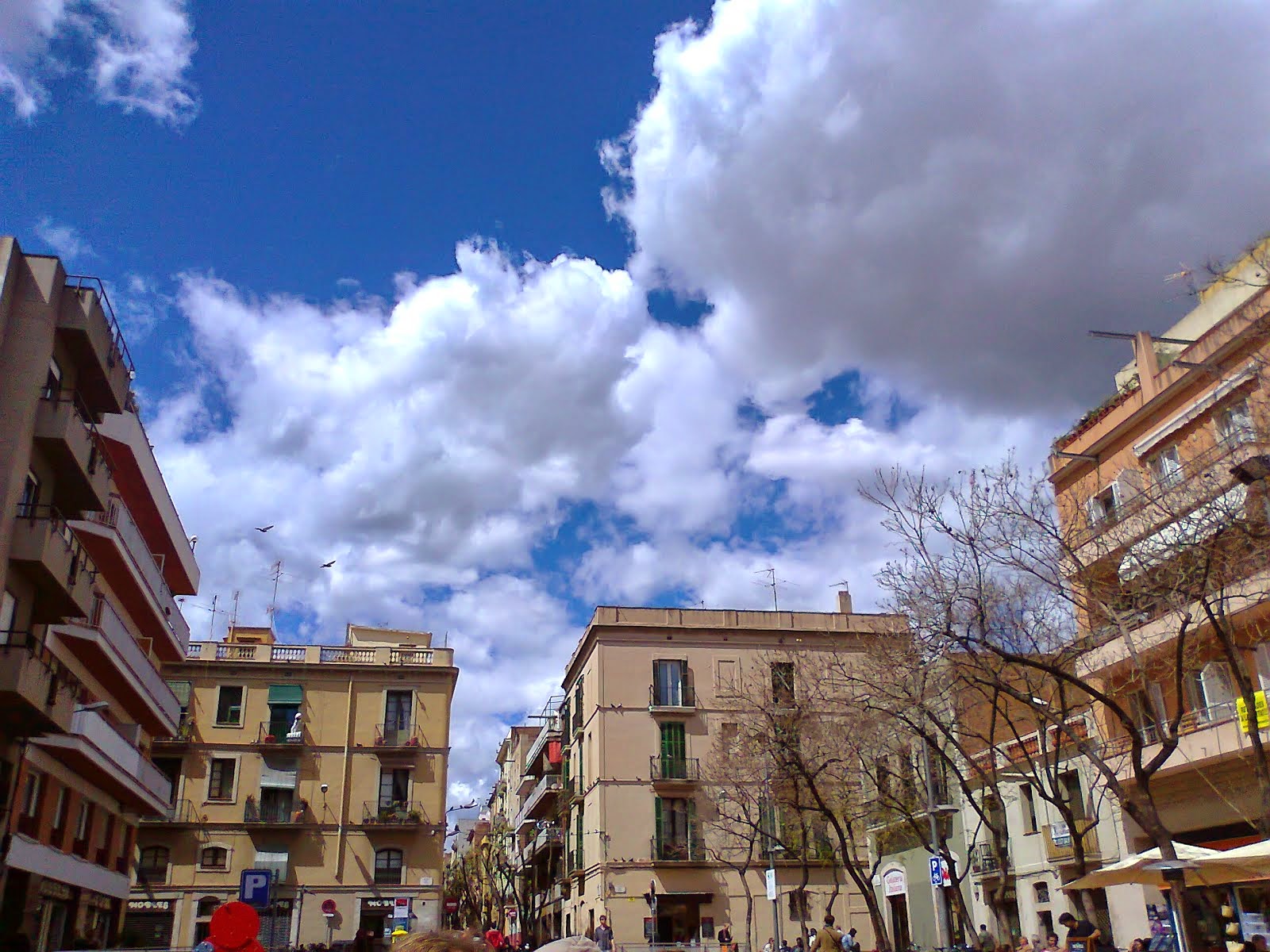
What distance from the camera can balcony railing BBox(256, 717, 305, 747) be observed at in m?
44.2

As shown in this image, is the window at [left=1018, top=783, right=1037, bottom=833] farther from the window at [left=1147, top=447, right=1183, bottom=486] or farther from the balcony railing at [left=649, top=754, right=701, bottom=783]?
the balcony railing at [left=649, top=754, right=701, bottom=783]

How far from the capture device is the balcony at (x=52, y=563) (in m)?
19.9

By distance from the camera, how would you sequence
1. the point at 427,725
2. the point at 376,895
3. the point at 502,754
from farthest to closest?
the point at 502,754 → the point at 427,725 → the point at 376,895

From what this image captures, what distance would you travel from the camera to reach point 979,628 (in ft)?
56.4

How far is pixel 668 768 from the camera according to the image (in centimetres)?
4544

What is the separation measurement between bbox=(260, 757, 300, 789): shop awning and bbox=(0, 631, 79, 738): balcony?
2365 centimetres

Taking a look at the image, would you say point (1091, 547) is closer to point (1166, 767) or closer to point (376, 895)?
point (1166, 767)

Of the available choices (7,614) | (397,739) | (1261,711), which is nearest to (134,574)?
(7,614)

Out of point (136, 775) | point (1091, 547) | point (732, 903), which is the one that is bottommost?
point (732, 903)

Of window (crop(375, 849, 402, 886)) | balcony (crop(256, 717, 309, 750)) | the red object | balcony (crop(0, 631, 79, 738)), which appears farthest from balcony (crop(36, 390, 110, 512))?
window (crop(375, 849, 402, 886))

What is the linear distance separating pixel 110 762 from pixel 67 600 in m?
6.25

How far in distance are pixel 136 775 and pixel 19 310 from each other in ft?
44.8

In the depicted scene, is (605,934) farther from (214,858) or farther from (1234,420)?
(1234,420)

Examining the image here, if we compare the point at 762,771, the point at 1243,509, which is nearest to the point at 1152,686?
the point at 1243,509
